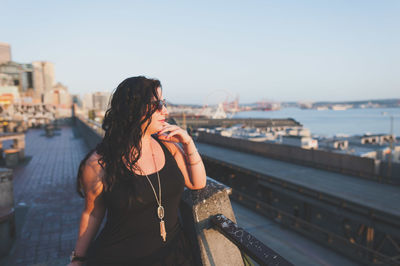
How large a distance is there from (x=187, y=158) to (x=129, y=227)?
2.08 feet

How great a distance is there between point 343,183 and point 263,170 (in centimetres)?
442

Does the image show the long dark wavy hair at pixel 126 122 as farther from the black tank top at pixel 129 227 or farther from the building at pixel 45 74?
the building at pixel 45 74

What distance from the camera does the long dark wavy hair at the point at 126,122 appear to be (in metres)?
1.75

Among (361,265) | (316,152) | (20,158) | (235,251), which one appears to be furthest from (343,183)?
(20,158)

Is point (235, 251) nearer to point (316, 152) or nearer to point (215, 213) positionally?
point (215, 213)

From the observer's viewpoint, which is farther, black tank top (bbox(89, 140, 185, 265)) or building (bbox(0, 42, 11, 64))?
building (bbox(0, 42, 11, 64))

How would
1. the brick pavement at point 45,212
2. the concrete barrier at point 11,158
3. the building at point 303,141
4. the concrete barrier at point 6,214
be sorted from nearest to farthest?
the concrete barrier at point 6,214
the brick pavement at point 45,212
the concrete barrier at point 11,158
the building at point 303,141

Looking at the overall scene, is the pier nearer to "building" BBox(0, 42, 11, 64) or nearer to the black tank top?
the black tank top

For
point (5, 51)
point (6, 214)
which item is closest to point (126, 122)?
point (6, 214)

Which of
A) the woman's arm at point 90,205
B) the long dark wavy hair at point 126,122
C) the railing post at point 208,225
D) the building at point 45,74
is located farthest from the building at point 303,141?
the building at point 45,74

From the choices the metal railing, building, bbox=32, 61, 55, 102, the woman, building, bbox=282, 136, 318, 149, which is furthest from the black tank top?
building, bbox=32, 61, 55, 102

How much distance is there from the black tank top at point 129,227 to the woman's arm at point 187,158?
29 centimetres

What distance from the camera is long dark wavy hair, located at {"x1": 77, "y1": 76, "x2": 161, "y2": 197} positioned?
5.75ft

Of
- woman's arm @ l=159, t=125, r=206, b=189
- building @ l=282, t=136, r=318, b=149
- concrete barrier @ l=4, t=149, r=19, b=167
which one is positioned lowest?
building @ l=282, t=136, r=318, b=149
